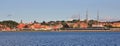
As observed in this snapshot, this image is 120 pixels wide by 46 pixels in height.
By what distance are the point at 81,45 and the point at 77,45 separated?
0.55 m

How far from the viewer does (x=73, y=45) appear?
5384 centimetres

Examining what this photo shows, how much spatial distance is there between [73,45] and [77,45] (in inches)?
20.6

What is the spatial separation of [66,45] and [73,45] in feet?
3.09

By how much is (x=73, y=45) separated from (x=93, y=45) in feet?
8.53

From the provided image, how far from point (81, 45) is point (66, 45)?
6.52 feet

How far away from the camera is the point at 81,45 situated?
53.7m

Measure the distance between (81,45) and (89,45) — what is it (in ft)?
3.42

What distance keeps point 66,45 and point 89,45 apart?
303 centimetres

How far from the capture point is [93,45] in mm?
53469

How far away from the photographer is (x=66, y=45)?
54094 mm

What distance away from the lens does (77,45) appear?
53875 mm
